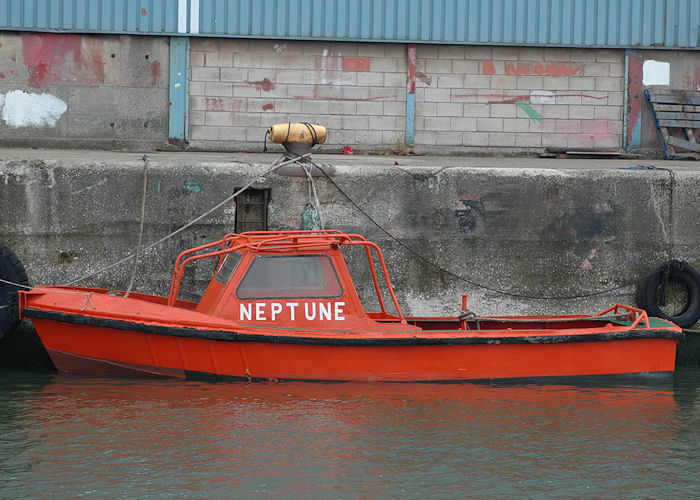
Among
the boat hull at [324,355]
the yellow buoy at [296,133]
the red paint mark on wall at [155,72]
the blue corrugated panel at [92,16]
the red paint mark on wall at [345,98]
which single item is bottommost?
the boat hull at [324,355]

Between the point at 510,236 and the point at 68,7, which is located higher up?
the point at 68,7

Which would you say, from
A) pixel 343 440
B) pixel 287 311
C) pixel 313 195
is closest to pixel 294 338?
pixel 287 311

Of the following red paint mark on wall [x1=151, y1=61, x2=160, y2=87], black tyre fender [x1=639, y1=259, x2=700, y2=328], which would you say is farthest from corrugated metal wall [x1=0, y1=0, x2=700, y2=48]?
black tyre fender [x1=639, y1=259, x2=700, y2=328]

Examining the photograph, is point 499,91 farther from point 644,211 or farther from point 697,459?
point 697,459

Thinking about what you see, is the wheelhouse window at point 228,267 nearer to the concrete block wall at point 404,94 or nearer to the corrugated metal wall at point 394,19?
the concrete block wall at point 404,94

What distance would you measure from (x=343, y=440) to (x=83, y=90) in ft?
25.8

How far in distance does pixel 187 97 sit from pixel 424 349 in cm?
638

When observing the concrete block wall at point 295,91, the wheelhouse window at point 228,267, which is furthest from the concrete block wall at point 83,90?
the wheelhouse window at point 228,267

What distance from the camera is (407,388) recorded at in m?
7.23

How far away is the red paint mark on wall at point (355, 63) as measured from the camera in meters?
12.6

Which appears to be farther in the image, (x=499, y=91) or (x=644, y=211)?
(x=499, y=91)

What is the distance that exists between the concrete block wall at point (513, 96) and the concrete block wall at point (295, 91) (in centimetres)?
45

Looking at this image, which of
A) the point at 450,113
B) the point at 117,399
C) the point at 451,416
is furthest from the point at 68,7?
the point at 451,416

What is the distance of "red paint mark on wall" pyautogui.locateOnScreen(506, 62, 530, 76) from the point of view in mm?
12758
